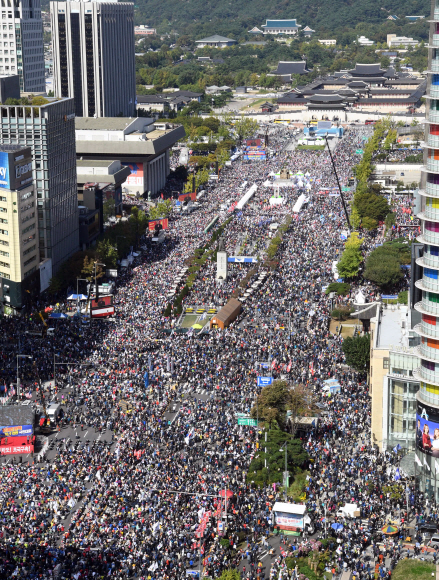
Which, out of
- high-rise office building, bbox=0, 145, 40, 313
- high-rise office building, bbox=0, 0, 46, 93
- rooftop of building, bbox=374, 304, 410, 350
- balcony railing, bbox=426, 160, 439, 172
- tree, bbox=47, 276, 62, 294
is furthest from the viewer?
high-rise office building, bbox=0, 0, 46, 93

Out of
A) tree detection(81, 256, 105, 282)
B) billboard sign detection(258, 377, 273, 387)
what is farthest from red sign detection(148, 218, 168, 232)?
billboard sign detection(258, 377, 273, 387)

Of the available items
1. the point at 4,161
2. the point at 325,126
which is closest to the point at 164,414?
the point at 4,161

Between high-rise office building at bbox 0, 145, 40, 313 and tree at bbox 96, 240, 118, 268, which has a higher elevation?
high-rise office building at bbox 0, 145, 40, 313

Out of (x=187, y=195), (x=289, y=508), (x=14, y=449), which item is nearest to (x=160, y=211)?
(x=187, y=195)

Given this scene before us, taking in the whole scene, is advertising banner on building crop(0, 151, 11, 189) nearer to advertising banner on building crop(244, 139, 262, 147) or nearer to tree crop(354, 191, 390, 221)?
tree crop(354, 191, 390, 221)

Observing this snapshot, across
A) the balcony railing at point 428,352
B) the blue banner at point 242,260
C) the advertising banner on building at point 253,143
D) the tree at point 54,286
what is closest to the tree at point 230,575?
the balcony railing at point 428,352

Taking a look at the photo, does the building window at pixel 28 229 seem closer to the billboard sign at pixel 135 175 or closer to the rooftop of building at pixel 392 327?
the rooftop of building at pixel 392 327
